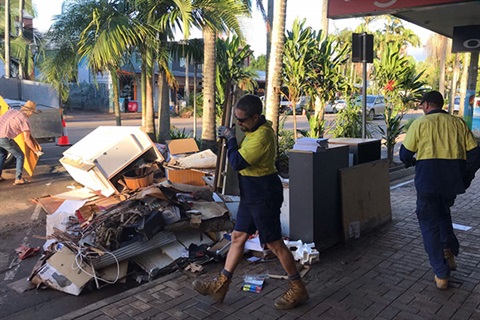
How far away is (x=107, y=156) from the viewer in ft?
23.2

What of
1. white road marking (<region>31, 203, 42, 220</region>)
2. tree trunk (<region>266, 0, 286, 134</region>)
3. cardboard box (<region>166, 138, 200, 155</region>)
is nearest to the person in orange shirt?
white road marking (<region>31, 203, 42, 220</region>)

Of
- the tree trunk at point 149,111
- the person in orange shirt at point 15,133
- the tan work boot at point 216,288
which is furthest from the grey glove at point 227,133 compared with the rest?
the tree trunk at point 149,111

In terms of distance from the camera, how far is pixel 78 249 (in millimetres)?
4355

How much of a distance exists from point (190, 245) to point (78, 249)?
116 cm

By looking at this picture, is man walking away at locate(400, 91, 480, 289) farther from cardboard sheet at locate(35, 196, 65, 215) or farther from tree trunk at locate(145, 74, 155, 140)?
tree trunk at locate(145, 74, 155, 140)

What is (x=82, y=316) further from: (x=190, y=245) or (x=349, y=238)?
(x=349, y=238)

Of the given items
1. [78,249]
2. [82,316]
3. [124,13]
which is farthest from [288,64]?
[82,316]

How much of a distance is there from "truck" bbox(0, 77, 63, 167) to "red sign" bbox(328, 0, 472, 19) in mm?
6650

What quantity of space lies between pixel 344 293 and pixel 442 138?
1639mm

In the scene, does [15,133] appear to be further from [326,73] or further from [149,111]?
[326,73]

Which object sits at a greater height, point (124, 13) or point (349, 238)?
point (124, 13)

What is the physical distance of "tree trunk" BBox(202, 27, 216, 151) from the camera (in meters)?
10.8

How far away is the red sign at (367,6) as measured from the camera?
5.86 meters

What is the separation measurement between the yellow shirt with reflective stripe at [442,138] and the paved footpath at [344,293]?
3.97ft
